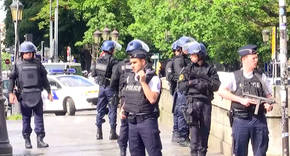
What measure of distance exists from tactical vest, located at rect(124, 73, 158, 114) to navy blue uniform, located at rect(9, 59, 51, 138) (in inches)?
190

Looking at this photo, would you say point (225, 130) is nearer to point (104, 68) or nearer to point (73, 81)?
point (104, 68)

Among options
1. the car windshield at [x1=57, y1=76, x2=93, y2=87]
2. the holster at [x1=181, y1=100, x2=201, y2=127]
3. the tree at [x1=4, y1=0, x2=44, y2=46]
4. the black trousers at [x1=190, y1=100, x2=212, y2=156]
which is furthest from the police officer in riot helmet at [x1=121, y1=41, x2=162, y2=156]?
the tree at [x1=4, y1=0, x2=44, y2=46]

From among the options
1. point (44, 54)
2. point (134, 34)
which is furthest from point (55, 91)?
point (44, 54)

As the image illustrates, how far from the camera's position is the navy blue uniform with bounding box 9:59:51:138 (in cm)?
1270

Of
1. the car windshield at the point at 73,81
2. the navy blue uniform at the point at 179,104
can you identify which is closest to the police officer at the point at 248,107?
the navy blue uniform at the point at 179,104

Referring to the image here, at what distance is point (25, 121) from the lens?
12852 millimetres

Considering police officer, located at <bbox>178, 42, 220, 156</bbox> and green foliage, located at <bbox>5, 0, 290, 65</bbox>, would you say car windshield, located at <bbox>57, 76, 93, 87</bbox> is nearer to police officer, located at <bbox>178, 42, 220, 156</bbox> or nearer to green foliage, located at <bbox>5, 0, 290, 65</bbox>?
police officer, located at <bbox>178, 42, 220, 156</bbox>

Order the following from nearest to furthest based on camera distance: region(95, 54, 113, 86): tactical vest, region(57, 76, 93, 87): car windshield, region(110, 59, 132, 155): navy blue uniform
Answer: region(110, 59, 132, 155): navy blue uniform < region(95, 54, 113, 86): tactical vest < region(57, 76, 93, 87): car windshield

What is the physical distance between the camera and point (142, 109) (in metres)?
8.05

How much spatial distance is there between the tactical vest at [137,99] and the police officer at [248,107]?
864 mm

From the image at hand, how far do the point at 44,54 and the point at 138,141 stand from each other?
187 feet

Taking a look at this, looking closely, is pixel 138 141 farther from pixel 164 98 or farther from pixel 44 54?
pixel 44 54

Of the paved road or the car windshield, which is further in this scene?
the car windshield

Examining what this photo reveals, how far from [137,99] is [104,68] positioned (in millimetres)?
5230
